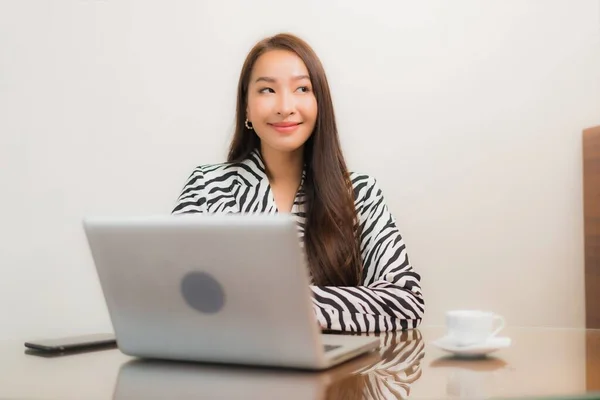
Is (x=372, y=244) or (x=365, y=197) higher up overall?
(x=365, y=197)

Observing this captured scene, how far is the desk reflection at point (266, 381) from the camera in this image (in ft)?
3.03

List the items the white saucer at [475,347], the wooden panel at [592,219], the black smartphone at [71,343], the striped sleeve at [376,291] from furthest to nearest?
the wooden panel at [592,219], the striped sleeve at [376,291], the black smartphone at [71,343], the white saucer at [475,347]

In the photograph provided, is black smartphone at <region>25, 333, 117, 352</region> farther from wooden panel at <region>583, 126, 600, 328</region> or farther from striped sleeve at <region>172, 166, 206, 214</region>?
wooden panel at <region>583, 126, 600, 328</region>

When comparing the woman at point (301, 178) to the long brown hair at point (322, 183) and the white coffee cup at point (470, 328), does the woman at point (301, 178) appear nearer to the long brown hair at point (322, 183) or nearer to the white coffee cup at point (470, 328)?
the long brown hair at point (322, 183)

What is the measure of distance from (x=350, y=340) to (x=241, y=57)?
5.11 feet

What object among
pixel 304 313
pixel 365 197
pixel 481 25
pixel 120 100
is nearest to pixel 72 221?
pixel 120 100

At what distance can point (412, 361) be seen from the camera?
116cm

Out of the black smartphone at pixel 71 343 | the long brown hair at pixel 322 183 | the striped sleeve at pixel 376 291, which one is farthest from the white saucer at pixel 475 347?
the long brown hair at pixel 322 183

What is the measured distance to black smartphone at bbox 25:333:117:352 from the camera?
132 centimetres

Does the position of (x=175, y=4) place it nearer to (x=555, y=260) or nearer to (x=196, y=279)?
(x=555, y=260)

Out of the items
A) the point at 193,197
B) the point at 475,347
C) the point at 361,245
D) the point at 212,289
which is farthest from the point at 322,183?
the point at 212,289

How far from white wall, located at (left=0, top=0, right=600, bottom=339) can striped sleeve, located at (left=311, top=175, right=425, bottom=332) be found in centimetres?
46

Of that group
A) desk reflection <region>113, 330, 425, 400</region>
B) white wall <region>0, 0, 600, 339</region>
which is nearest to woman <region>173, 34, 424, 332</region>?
white wall <region>0, 0, 600, 339</region>

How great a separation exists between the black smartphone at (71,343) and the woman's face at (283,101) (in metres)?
0.90
